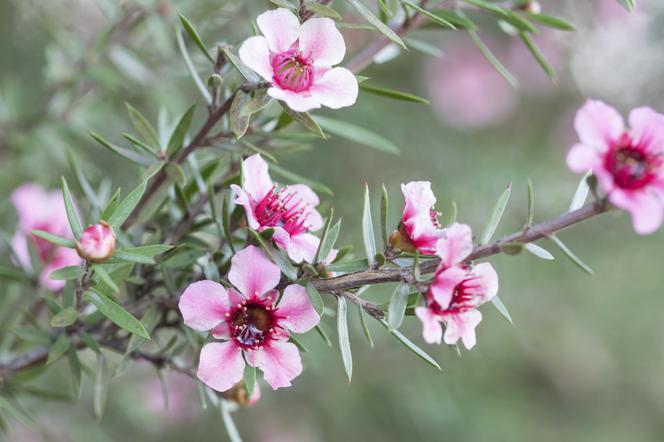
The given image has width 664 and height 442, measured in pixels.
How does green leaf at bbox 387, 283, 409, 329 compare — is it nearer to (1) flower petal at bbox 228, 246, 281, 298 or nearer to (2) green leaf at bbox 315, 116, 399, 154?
(1) flower petal at bbox 228, 246, 281, 298

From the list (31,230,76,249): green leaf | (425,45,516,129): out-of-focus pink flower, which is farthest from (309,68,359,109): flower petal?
(425,45,516,129): out-of-focus pink flower

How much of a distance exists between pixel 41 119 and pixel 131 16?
8.6 inches

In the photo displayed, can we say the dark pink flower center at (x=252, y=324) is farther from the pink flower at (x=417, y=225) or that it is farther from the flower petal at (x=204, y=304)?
the pink flower at (x=417, y=225)

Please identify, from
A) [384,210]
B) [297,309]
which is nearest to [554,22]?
[384,210]

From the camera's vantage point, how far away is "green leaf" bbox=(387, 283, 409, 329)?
0.57m

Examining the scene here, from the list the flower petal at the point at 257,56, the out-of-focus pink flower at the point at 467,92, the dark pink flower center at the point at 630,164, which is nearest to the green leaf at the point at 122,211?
the flower petal at the point at 257,56

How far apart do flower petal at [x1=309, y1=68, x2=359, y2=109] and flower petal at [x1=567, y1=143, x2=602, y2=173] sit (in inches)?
6.6

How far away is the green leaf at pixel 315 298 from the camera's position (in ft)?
1.93

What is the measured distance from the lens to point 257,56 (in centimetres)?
60

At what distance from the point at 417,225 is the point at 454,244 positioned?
60 millimetres

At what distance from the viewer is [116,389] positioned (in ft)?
4.95

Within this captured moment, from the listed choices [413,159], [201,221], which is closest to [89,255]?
[201,221]

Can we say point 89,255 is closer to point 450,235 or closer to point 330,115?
point 450,235

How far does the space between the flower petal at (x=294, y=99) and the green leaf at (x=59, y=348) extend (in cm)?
32
